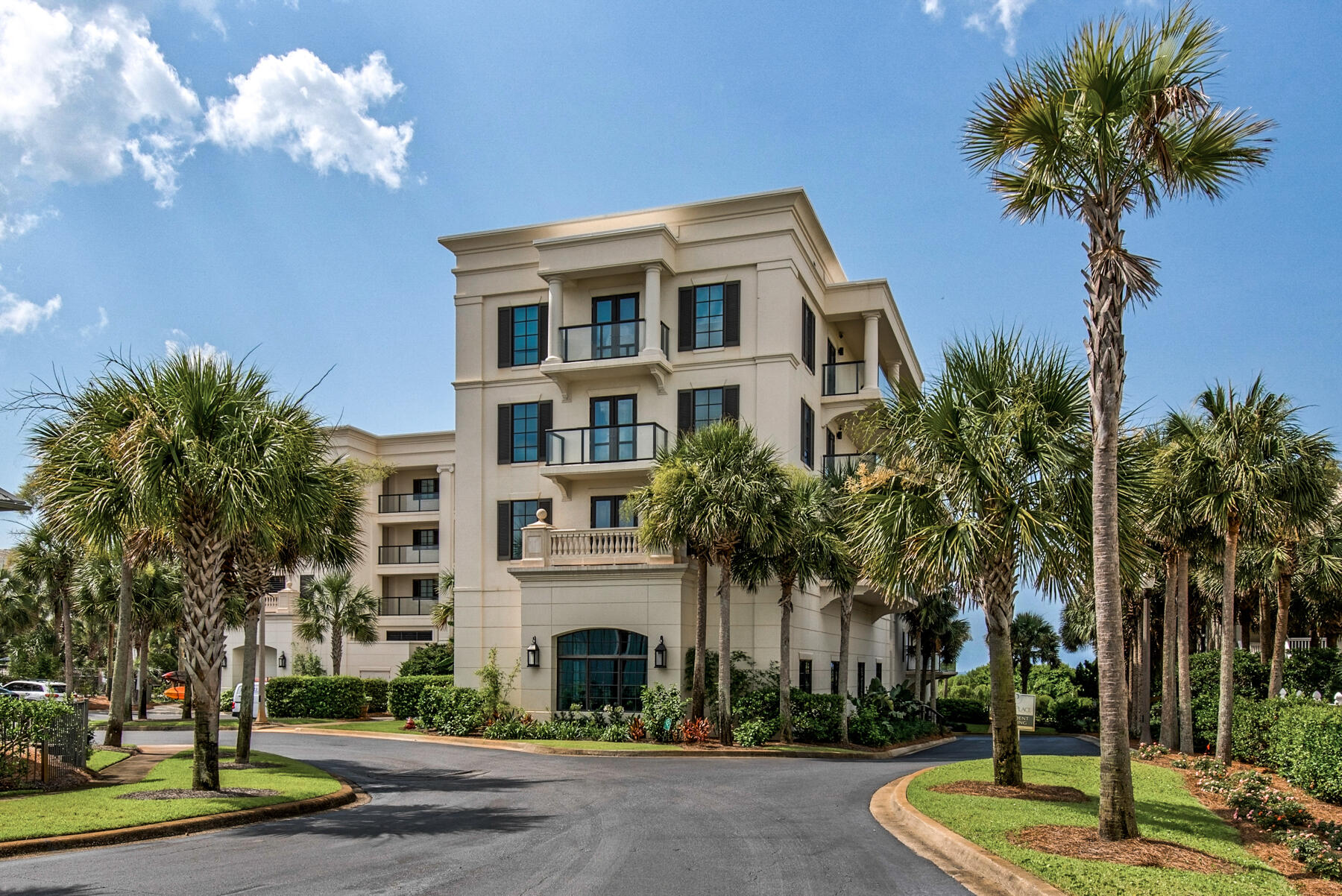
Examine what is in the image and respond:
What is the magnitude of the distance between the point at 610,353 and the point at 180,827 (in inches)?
814

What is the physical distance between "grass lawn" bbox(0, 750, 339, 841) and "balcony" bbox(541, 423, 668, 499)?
1375 cm

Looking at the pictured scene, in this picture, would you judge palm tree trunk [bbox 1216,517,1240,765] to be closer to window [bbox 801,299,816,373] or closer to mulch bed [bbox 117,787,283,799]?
window [bbox 801,299,816,373]

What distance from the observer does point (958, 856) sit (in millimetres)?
11477

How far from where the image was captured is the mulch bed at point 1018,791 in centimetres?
1544

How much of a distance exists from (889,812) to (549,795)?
5412 mm

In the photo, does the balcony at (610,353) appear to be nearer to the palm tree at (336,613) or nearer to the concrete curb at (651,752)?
the concrete curb at (651,752)

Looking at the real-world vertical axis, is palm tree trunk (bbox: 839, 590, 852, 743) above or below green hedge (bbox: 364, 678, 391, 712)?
above

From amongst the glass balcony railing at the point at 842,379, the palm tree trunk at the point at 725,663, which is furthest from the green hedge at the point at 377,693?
the glass balcony railing at the point at 842,379

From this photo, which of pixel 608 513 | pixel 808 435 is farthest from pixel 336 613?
pixel 808 435

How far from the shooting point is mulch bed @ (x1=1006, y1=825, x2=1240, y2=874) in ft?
35.6

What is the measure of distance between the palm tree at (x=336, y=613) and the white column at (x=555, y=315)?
19.6 meters

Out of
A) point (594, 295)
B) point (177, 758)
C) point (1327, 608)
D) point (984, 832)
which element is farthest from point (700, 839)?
point (1327, 608)

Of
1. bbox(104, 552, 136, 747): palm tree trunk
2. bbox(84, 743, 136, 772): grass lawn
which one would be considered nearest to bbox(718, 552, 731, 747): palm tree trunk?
bbox(84, 743, 136, 772): grass lawn

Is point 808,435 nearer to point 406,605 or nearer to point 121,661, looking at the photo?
point 121,661
